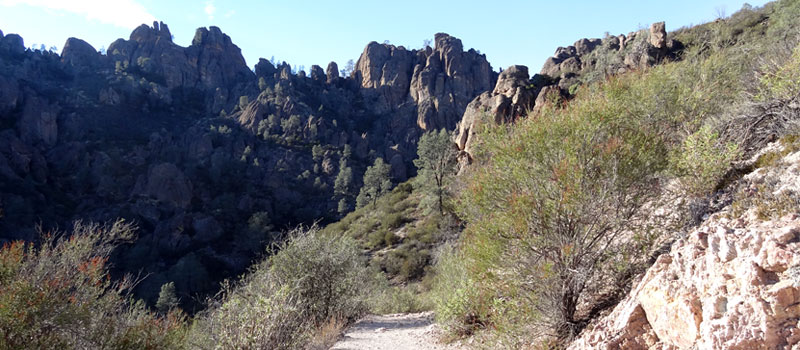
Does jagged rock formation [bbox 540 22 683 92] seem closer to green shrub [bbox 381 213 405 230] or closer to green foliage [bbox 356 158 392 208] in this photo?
green shrub [bbox 381 213 405 230]

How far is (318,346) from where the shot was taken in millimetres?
9188

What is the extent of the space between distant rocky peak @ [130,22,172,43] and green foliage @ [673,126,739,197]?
357ft

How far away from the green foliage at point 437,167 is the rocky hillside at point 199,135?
21062 mm

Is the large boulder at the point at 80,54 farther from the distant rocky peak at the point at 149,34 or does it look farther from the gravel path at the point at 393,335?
the gravel path at the point at 393,335

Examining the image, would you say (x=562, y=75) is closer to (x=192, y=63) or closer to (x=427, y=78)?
(x=427, y=78)

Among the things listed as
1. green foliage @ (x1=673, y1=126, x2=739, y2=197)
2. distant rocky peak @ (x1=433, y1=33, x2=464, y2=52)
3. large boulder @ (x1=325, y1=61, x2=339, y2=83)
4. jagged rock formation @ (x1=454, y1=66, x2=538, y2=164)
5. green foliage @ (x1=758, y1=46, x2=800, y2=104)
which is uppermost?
distant rocky peak @ (x1=433, y1=33, x2=464, y2=52)

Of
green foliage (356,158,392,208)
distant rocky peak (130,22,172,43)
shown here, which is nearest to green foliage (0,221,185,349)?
green foliage (356,158,392,208)

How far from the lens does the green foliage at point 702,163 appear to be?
629 cm

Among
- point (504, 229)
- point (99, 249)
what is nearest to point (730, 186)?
point (504, 229)

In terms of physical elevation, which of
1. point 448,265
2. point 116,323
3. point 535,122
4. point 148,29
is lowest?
point 448,265

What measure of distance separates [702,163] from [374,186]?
47847mm

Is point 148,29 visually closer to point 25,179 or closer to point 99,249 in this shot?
point 25,179

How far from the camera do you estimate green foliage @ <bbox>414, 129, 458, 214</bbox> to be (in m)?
35.8

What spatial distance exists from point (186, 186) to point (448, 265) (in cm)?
5145
